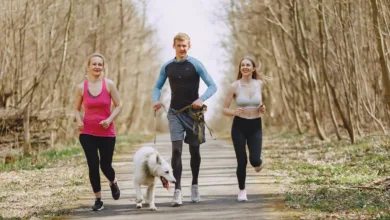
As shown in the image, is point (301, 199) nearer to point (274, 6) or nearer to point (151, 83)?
point (274, 6)

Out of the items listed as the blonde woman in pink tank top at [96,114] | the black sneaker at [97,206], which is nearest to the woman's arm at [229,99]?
the blonde woman in pink tank top at [96,114]

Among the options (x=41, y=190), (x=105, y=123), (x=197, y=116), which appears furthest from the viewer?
(x=41, y=190)

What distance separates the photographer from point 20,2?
21328mm

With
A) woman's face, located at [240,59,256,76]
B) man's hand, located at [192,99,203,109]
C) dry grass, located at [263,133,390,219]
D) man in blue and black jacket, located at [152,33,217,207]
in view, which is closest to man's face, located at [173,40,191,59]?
Result: man in blue and black jacket, located at [152,33,217,207]

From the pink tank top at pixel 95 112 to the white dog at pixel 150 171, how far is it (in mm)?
584

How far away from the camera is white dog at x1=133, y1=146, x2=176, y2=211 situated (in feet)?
29.7

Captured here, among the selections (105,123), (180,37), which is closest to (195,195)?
(105,123)

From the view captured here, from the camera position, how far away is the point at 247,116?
997 centimetres

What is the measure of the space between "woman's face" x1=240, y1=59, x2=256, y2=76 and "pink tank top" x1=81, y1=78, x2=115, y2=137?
6.68 ft

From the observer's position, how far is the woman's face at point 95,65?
9203 mm

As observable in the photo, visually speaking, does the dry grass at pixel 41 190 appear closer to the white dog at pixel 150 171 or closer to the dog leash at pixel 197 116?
the white dog at pixel 150 171

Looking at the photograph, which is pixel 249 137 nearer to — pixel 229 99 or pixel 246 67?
pixel 229 99

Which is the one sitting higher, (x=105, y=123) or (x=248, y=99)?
(x=248, y=99)

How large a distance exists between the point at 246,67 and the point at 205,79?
0.67m
